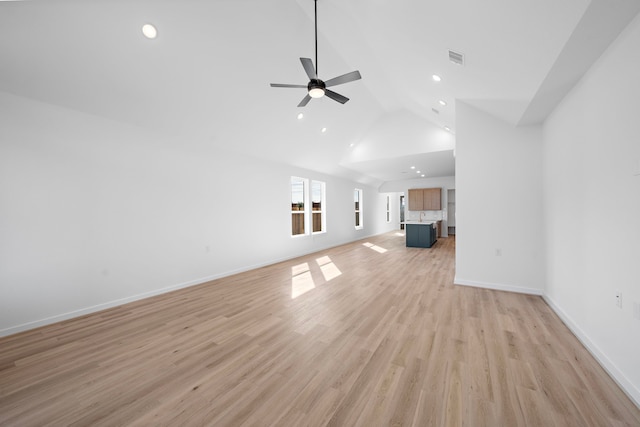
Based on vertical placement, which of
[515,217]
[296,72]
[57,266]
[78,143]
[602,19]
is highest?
[296,72]

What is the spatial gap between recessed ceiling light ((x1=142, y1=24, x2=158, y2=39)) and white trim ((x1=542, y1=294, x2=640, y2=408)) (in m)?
4.96

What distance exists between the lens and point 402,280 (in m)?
4.36

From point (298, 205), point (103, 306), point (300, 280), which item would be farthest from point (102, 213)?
point (298, 205)

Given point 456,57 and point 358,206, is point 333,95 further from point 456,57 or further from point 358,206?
point 358,206

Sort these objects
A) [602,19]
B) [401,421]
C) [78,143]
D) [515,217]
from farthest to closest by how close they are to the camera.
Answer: [515,217] → [78,143] → [602,19] → [401,421]

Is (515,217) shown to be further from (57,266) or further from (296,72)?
(57,266)

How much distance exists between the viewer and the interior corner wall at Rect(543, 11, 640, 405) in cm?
160

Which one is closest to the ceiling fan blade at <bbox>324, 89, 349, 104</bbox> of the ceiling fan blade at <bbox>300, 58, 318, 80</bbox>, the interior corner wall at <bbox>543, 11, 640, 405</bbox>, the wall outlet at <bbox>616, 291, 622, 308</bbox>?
the ceiling fan blade at <bbox>300, 58, 318, 80</bbox>

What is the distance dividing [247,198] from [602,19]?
515 centimetres

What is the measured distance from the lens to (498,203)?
374 cm

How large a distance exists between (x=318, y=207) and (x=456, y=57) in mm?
5793

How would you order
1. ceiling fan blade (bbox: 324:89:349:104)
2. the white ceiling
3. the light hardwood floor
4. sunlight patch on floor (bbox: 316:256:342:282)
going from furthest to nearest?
sunlight patch on floor (bbox: 316:256:342:282) < ceiling fan blade (bbox: 324:89:349:104) < the white ceiling < the light hardwood floor

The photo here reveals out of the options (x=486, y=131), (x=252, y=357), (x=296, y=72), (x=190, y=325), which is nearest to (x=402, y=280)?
(x=486, y=131)

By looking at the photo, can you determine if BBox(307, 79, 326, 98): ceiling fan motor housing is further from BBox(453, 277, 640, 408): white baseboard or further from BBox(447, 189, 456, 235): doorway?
BBox(447, 189, 456, 235): doorway
